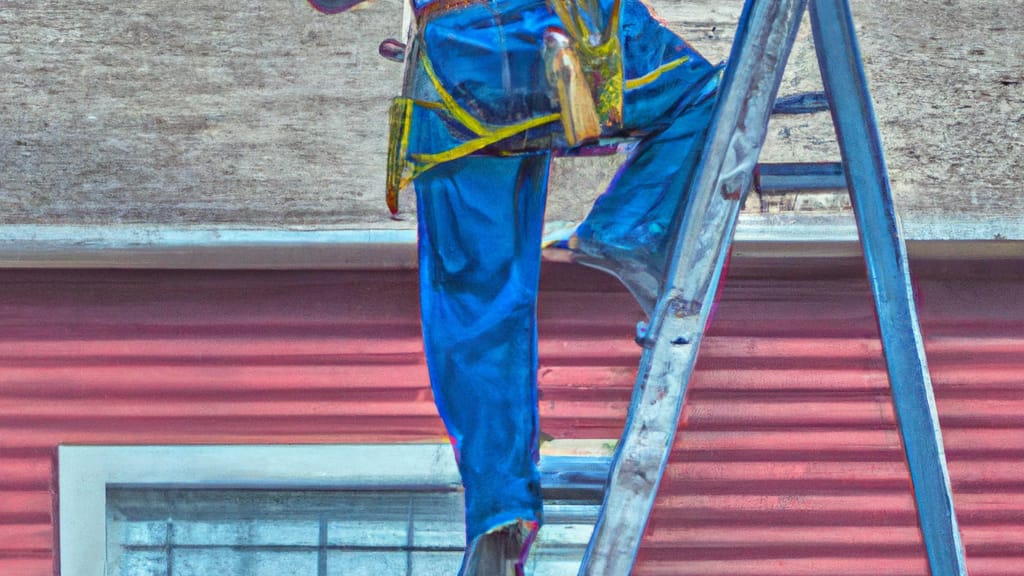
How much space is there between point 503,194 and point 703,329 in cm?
64

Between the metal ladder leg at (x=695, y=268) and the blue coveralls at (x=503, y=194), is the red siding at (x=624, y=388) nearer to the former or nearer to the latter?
the blue coveralls at (x=503, y=194)

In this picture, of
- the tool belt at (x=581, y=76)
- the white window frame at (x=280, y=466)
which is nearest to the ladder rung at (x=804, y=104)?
the tool belt at (x=581, y=76)

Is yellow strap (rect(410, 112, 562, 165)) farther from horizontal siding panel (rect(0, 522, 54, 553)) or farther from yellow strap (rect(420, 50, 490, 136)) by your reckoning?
horizontal siding panel (rect(0, 522, 54, 553))

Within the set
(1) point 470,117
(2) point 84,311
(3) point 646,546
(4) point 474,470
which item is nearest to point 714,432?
(3) point 646,546

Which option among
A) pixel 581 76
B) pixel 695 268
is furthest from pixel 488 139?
pixel 695 268

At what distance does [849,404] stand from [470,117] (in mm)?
1242

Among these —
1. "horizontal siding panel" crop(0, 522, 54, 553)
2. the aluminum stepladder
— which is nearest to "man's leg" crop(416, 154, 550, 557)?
the aluminum stepladder

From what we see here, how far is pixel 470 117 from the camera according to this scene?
2.37 meters

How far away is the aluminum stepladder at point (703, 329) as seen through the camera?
1.94 meters

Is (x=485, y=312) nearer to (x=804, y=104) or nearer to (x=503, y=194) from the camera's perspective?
(x=503, y=194)

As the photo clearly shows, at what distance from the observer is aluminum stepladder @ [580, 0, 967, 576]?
→ 1943 mm

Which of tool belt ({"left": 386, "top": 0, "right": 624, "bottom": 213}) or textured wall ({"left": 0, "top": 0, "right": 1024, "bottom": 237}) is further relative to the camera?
textured wall ({"left": 0, "top": 0, "right": 1024, "bottom": 237})

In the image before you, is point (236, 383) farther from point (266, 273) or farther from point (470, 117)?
point (470, 117)

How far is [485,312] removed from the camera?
94.3 inches
